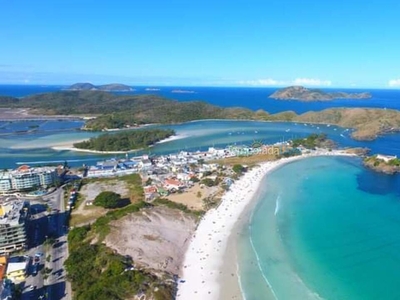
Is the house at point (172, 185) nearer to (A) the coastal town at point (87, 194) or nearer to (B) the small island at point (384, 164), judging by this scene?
(A) the coastal town at point (87, 194)

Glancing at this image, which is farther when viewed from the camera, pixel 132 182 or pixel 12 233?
pixel 132 182

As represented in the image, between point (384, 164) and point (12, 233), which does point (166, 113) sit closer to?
point (384, 164)

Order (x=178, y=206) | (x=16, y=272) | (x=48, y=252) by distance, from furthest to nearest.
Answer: (x=178, y=206)
(x=48, y=252)
(x=16, y=272)

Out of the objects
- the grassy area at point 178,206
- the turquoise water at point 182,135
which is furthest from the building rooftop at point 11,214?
the turquoise water at point 182,135

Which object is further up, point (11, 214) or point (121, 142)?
point (11, 214)

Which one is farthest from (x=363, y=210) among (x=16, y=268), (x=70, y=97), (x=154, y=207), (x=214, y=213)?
(x=70, y=97)

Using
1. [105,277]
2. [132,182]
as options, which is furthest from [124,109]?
[105,277]

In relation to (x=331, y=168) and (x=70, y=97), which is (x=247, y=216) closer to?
(x=331, y=168)
